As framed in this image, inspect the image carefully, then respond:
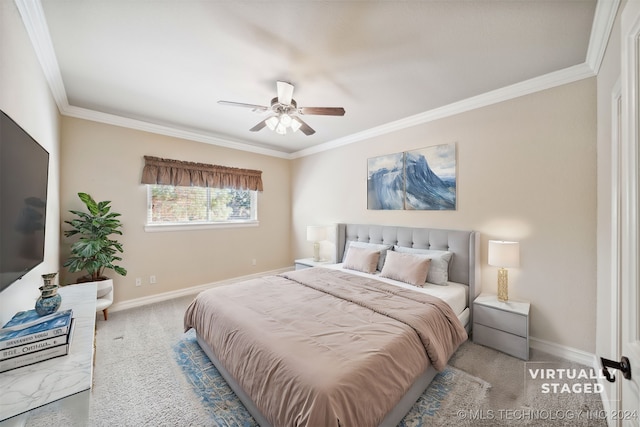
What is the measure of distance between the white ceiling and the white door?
1.13 metres

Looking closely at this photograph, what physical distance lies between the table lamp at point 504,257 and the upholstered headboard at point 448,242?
241mm

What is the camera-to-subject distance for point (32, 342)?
108 cm

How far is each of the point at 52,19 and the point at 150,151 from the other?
212 cm

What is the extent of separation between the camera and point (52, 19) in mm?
1705

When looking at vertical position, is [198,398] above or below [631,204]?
below

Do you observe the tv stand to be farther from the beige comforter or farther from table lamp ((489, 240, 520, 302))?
table lamp ((489, 240, 520, 302))

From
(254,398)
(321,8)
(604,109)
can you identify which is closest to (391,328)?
(254,398)

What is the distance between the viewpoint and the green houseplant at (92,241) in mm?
2836

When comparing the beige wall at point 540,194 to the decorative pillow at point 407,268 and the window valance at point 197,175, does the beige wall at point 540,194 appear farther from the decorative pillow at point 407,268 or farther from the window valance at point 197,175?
the window valance at point 197,175

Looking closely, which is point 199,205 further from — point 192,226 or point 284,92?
point 284,92

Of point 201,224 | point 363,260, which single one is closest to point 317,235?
point 363,260

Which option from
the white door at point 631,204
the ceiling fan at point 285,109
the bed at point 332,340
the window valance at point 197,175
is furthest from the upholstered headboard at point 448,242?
the window valance at point 197,175

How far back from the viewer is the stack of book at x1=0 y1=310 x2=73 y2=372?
1035 millimetres

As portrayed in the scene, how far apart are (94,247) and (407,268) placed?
368 cm
